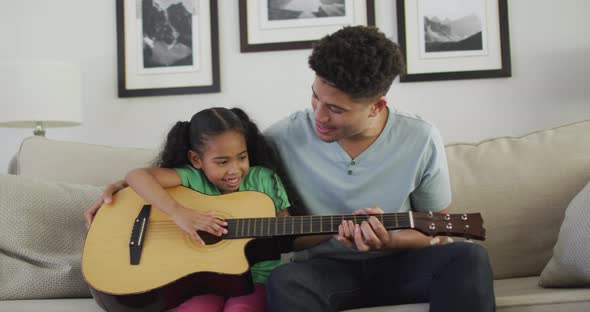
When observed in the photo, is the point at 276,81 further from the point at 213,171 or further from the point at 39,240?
the point at 39,240

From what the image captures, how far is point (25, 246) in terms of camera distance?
1591 millimetres

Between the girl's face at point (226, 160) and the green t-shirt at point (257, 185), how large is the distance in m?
0.03

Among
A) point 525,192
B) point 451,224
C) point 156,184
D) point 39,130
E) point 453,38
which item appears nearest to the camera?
point 451,224

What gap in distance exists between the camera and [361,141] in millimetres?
1608

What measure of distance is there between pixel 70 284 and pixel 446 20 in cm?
184

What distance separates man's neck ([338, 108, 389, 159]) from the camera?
1.60m

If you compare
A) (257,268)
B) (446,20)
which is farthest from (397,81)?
(257,268)

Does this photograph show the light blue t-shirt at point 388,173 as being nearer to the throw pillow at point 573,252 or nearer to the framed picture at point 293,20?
the throw pillow at point 573,252

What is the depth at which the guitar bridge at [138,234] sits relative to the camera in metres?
1.47

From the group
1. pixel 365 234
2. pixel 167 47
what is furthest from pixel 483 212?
pixel 167 47

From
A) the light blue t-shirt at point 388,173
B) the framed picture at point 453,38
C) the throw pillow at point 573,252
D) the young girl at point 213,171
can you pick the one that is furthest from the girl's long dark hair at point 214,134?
the framed picture at point 453,38

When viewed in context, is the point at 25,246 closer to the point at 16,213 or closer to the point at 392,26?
the point at 16,213

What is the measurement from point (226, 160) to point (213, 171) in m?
0.05

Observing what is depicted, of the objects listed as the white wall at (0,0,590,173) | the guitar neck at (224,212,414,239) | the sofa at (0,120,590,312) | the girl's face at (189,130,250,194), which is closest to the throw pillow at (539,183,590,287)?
the sofa at (0,120,590,312)
